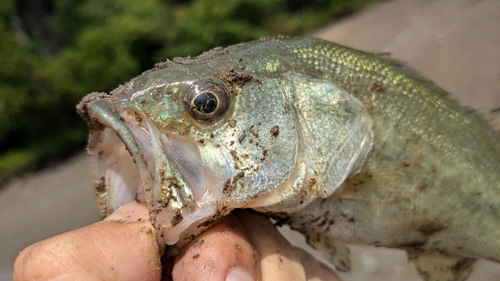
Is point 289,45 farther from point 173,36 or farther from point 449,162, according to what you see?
point 173,36

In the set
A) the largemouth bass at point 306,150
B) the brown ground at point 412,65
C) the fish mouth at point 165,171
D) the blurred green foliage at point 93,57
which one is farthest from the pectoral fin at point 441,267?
the blurred green foliage at point 93,57

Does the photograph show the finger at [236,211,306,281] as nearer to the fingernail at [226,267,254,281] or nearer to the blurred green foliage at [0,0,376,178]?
the fingernail at [226,267,254,281]

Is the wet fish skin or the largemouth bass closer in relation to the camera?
the largemouth bass

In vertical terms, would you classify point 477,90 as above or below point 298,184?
below

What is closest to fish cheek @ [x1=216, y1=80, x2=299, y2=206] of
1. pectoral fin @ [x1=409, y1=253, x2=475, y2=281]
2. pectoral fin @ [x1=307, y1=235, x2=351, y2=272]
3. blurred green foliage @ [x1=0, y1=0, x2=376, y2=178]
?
pectoral fin @ [x1=307, y1=235, x2=351, y2=272]

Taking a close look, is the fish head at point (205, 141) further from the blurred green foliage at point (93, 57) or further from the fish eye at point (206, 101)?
the blurred green foliage at point (93, 57)

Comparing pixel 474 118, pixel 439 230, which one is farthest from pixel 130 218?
pixel 474 118

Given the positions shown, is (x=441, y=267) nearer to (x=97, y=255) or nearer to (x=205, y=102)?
(x=205, y=102)
